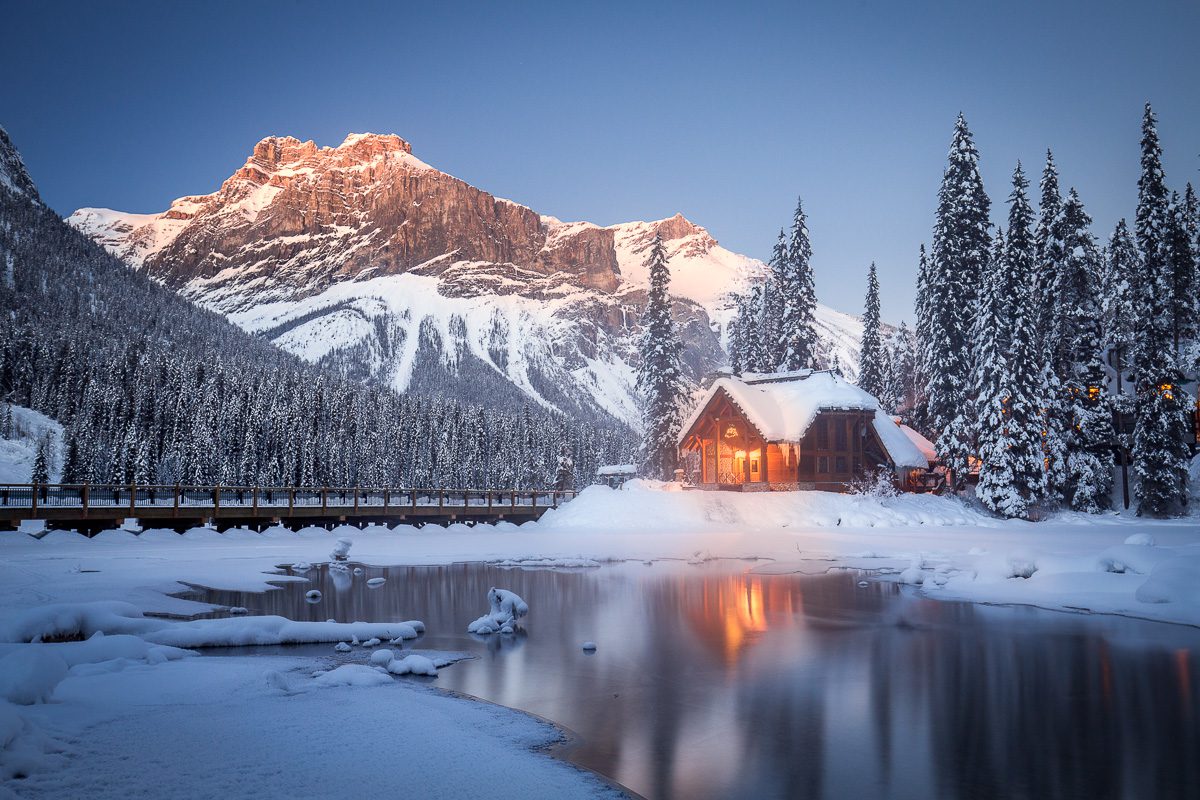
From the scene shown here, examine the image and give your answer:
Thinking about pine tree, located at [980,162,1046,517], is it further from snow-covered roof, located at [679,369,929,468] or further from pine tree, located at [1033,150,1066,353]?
snow-covered roof, located at [679,369,929,468]

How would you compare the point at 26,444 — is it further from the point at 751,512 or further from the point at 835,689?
the point at 835,689

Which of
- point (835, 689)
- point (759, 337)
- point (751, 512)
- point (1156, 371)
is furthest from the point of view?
point (759, 337)

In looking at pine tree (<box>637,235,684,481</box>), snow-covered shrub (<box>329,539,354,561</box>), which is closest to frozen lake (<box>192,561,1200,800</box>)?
snow-covered shrub (<box>329,539,354,561</box>)

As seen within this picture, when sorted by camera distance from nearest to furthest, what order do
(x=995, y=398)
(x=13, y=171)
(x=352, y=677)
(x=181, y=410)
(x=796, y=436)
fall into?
(x=352, y=677) → (x=995, y=398) → (x=796, y=436) → (x=181, y=410) → (x=13, y=171)

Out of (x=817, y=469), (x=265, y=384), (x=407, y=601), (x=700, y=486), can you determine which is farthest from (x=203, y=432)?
(x=407, y=601)

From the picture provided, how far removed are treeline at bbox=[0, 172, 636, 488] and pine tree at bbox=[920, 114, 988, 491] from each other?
6211 centimetres

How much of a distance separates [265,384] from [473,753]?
318 feet

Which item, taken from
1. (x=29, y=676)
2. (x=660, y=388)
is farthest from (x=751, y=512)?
(x=29, y=676)

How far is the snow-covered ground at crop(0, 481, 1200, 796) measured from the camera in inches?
292

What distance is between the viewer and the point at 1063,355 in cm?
4494

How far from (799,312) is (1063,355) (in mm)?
19131

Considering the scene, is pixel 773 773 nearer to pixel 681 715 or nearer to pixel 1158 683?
pixel 681 715

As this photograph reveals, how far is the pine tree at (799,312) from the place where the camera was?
5972cm

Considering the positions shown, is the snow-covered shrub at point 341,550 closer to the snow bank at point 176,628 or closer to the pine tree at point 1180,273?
the snow bank at point 176,628
